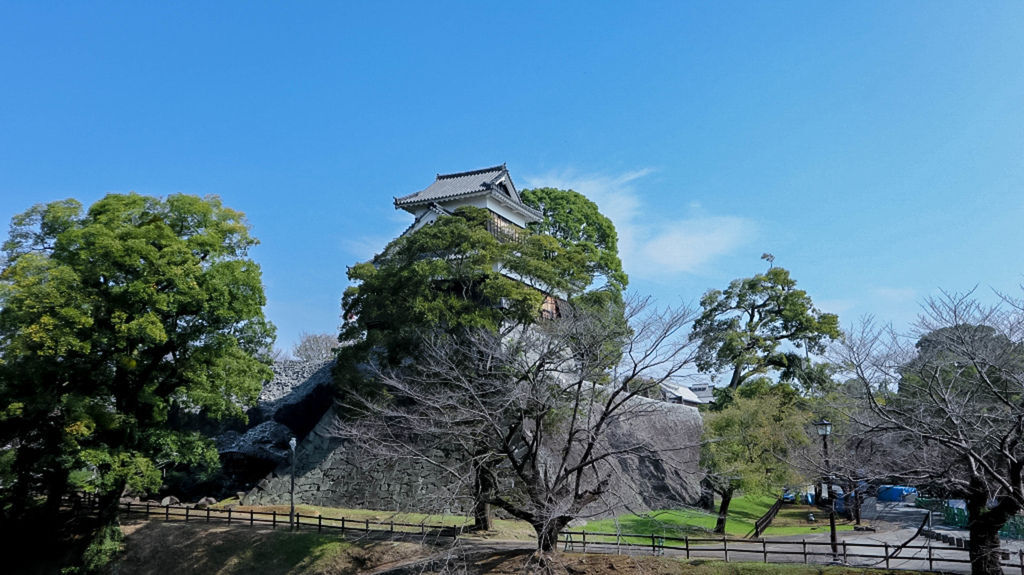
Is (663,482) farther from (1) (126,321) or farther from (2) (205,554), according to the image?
(1) (126,321)

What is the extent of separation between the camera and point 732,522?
27.9m

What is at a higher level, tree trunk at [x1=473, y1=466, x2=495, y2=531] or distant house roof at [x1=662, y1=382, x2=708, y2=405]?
distant house roof at [x1=662, y1=382, x2=708, y2=405]

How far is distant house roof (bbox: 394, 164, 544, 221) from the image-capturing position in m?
32.4

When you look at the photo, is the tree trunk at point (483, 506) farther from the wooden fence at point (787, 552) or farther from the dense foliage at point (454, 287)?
the dense foliage at point (454, 287)

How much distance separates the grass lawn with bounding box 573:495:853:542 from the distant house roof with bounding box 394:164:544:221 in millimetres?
14635

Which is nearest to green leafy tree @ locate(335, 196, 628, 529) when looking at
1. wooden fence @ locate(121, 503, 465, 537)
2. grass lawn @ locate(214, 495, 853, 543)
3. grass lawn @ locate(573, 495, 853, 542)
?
grass lawn @ locate(214, 495, 853, 543)

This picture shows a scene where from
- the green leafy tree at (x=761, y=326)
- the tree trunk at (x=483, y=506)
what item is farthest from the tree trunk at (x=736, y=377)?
the tree trunk at (x=483, y=506)

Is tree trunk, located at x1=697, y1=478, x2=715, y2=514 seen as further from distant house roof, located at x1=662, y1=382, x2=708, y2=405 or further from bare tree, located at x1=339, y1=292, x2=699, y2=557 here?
distant house roof, located at x1=662, y1=382, x2=708, y2=405

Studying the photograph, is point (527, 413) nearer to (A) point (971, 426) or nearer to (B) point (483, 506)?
(B) point (483, 506)

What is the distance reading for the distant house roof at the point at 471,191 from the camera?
106 feet

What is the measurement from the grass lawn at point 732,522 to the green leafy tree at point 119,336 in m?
13.4

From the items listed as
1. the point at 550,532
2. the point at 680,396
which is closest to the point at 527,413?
the point at 550,532

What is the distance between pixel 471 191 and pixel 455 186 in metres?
2.15

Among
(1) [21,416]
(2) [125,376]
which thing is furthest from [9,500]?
(2) [125,376]
